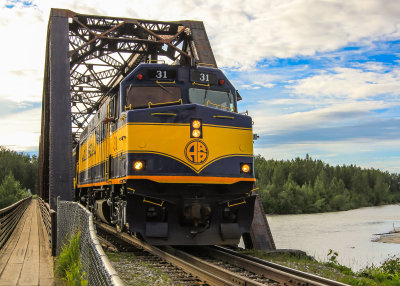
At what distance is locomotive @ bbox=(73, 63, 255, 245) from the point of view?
9242mm

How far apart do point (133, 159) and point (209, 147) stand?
1597 millimetres

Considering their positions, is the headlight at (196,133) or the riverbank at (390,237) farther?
the riverbank at (390,237)

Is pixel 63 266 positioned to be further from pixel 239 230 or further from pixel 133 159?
pixel 239 230

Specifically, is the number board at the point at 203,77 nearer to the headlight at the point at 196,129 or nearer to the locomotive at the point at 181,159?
the locomotive at the point at 181,159

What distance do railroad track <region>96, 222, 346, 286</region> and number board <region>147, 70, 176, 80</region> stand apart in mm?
3700

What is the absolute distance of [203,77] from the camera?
10500 millimetres

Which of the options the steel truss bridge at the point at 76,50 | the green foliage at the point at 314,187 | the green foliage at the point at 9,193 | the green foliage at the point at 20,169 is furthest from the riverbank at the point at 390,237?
the green foliage at the point at 20,169

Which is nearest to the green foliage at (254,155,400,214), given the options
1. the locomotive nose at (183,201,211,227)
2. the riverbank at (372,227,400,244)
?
the riverbank at (372,227,400,244)

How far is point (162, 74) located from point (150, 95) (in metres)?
0.60

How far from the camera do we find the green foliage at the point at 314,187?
74562mm

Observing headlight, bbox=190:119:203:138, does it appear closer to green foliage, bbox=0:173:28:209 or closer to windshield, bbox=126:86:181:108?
windshield, bbox=126:86:181:108

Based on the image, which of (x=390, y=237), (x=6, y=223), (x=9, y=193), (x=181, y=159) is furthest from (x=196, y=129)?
(x=9, y=193)

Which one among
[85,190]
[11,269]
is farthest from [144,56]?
[11,269]

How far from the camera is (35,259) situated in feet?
30.0
